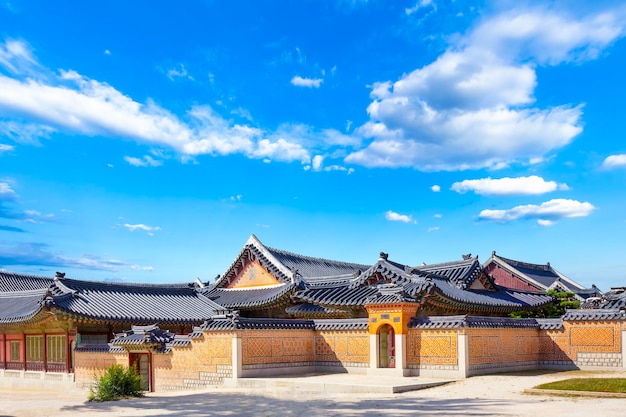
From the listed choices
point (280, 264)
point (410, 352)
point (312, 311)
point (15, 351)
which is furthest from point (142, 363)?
point (15, 351)

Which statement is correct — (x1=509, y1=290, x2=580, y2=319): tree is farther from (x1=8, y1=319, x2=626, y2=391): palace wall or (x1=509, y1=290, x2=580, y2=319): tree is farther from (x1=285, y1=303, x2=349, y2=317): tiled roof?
(x1=285, y1=303, x2=349, y2=317): tiled roof

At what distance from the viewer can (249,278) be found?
39094 millimetres

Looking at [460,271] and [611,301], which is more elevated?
[460,271]

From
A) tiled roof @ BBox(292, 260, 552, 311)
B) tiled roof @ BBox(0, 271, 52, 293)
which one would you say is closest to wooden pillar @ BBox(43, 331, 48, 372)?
tiled roof @ BBox(292, 260, 552, 311)

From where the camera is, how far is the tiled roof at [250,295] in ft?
111

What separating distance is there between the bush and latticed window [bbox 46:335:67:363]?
444 inches

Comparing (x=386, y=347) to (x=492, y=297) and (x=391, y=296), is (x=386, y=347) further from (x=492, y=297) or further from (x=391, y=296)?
(x=492, y=297)

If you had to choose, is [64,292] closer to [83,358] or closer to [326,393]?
[83,358]

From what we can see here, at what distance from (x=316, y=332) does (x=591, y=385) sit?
11703 millimetres

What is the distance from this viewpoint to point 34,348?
3506cm

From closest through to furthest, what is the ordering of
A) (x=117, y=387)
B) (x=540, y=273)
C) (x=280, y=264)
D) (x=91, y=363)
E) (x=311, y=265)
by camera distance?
(x=117, y=387)
(x=91, y=363)
(x=280, y=264)
(x=311, y=265)
(x=540, y=273)

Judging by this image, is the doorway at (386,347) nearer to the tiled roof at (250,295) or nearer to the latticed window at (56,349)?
the tiled roof at (250,295)

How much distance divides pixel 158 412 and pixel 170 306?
19885 millimetres

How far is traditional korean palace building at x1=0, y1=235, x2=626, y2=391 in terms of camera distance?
23.2m
